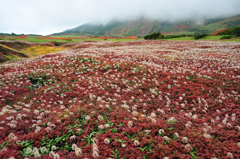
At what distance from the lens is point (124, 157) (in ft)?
11.4

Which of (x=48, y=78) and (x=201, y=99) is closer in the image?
(x=201, y=99)

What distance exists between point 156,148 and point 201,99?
5.23m

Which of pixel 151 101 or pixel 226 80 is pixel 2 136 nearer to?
pixel 151 101

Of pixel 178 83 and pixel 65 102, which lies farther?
pixel 178 83

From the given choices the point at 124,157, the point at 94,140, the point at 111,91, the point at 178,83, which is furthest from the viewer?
the point at 178,83

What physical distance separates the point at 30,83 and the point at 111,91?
699 cm

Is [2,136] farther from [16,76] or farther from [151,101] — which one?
[16,76]

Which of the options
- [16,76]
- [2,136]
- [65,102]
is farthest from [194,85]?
[16,76]

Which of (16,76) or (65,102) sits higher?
(16,76)

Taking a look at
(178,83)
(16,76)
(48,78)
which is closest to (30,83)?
(48,78)

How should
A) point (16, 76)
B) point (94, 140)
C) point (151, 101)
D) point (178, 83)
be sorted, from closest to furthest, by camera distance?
point (94, 140)
point (151, 101)
point (178, 83)
point (16, 76)

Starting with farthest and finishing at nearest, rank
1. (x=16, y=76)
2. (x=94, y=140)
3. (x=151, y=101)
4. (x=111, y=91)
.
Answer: (x=16, y=76) < (x=111, y=91) < (x=151, y=101) < (x=94, y=140)

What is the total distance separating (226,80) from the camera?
9414 mm

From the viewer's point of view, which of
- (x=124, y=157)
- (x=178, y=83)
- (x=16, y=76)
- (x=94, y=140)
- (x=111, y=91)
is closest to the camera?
(x=124, y=157)
